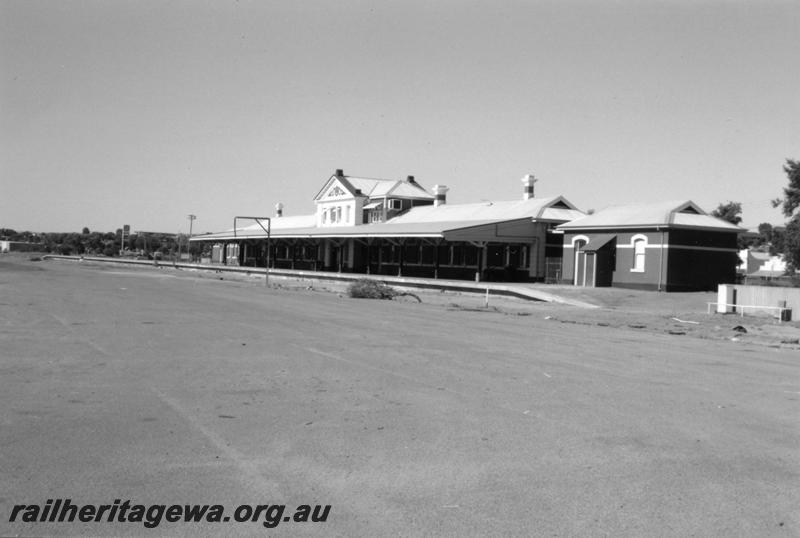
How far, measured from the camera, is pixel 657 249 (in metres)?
39.8

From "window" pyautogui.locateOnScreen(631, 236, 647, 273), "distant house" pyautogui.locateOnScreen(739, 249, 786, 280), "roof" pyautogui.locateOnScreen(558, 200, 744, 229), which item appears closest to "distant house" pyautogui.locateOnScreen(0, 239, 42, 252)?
"distant house" pyautogui.locateOnScreen(739, 249, 786, 280)

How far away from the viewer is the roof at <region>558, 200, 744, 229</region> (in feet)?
131

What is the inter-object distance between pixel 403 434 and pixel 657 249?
34881 millimetres

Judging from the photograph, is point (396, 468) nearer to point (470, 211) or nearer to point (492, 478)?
point (492, 478)

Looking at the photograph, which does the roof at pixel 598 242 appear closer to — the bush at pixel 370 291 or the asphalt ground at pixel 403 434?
the bush at pixel 370 291

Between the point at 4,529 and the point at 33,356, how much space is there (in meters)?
8.10

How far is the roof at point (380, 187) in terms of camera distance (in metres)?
68.5

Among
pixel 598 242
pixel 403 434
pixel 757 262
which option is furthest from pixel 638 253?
pixel 757 262

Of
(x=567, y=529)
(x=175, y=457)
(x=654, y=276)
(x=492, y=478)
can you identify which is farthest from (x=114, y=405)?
(x=654, y=276)

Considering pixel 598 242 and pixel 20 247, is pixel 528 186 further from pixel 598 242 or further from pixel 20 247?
pixel 20 247

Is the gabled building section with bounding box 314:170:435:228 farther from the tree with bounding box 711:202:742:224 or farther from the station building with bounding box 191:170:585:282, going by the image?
the tree with bounding box 711:202:742:224

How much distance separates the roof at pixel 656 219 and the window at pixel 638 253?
758 mm

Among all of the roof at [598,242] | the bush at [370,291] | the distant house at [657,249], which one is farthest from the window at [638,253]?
the bush at [370,291]

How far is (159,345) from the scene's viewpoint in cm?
1410
